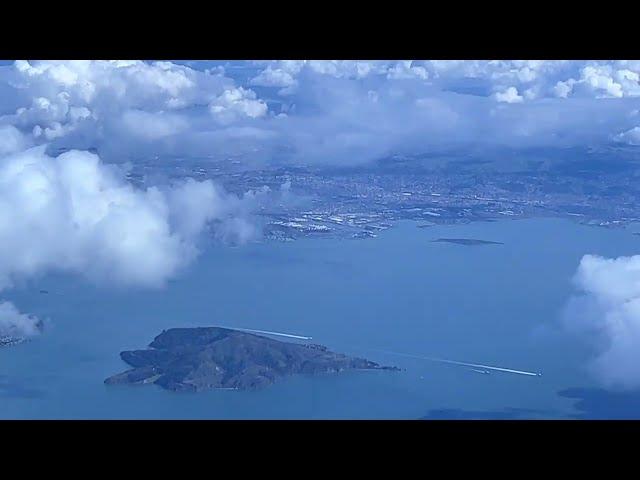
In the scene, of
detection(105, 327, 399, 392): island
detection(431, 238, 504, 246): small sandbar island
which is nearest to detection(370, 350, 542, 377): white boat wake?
detection(105, 327, 399, 392): island

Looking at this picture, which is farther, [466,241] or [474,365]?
[466,241]

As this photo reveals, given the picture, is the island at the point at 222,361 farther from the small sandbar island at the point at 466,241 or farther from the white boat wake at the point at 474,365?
the small sandbar island at the point at 466,241

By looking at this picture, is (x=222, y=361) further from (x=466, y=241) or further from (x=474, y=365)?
A: (x=466, y=241)

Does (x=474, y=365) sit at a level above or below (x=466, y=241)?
below

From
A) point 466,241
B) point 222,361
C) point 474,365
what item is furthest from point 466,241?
point 222,361

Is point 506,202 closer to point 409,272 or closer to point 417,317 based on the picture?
point 409,272

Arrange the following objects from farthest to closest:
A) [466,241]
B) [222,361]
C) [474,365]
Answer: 1. [466,241]
2. [474,365]
3. [222,361]

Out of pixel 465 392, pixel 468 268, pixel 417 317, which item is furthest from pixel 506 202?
pixel 465 392

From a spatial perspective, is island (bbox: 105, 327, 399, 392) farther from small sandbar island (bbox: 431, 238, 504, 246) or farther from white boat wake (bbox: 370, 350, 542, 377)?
small sandbar island (bbox: 431, 238, 504, 246)
